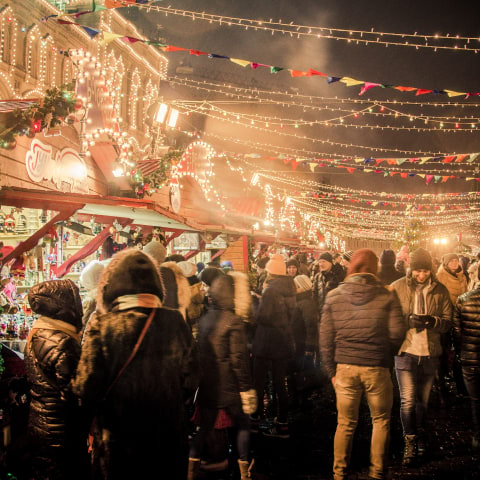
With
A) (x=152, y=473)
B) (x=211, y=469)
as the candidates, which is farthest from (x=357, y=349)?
(x=152, y=473)

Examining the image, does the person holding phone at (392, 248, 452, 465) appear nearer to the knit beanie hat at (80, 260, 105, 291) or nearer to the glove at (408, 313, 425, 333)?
the glove at (408, 313, 425, 333)

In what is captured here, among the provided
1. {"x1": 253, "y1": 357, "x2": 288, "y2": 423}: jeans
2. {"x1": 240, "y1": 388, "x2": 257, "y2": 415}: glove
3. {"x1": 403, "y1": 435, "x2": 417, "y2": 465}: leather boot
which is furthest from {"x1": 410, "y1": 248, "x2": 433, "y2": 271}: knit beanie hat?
{"x1": 240, "y1": 388, "x2": 257, "y2": 415}: glove

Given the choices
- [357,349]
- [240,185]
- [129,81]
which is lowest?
[357,349]

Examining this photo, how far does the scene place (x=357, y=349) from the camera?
3896 millimetres

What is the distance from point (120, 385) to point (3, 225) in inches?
235

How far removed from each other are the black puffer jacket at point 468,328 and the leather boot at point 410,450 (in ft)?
3.24

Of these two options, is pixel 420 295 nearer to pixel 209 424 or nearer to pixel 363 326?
pixel 363 326

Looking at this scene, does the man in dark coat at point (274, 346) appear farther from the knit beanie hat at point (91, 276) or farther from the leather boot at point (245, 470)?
the knit beanie hat at point (91, 276)

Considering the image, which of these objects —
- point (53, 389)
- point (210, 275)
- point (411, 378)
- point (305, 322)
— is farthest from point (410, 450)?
point (53, 389)

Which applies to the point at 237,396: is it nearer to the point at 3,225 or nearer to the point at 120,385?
the point at 120,385

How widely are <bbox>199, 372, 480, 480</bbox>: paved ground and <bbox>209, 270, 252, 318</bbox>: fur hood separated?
5.23 feet

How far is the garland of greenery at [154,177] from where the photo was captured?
9.02m

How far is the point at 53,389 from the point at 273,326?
2.90m

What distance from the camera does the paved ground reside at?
4375 millimetres
